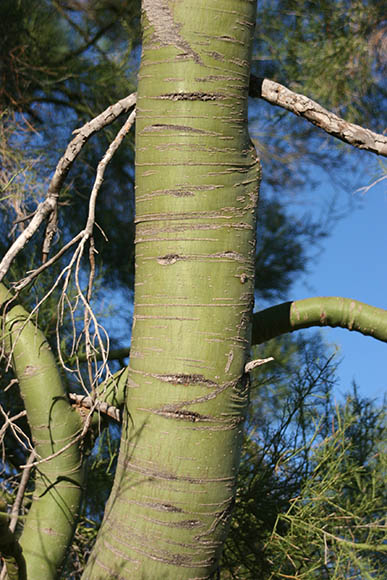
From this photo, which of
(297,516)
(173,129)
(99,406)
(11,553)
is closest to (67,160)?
(173,129)

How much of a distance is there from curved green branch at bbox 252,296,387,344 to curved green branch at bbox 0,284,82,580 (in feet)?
0.76

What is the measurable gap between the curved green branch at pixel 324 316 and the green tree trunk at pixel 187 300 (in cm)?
13

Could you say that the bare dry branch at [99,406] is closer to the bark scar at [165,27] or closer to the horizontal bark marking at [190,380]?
the horizontal bark marking at [190,380]

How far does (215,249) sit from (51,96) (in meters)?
1.17

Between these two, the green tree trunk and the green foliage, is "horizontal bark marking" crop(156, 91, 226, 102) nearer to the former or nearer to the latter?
the green tree trunk

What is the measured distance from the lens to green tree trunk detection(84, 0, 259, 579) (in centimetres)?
57

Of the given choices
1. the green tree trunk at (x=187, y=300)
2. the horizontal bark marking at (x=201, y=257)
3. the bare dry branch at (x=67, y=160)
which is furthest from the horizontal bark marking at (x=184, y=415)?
the bare dry branch at (x=67, y=160)

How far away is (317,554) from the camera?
3.17 feet

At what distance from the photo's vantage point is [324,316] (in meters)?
0.72

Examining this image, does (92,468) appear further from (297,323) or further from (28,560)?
(297,323)

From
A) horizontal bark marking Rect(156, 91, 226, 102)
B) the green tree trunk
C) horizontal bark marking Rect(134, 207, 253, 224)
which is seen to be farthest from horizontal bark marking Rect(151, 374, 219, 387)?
horizontal bark marking Rect(156, 91, 226, 102)

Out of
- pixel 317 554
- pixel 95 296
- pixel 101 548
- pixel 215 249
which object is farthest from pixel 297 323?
pixel 95 296

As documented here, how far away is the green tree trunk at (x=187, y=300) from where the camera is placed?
22.3 inches

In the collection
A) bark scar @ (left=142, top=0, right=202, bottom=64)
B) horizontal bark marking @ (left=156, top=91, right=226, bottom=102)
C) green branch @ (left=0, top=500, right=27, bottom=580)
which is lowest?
green branch @ (left=0, top=500, right=27, bottom=580)
